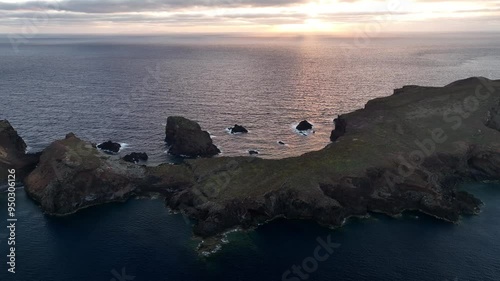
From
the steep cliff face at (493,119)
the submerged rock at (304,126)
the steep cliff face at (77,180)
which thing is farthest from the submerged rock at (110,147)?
the steep cliff face at (493,119)

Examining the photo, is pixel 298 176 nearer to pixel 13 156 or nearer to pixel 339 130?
pixel 339 130

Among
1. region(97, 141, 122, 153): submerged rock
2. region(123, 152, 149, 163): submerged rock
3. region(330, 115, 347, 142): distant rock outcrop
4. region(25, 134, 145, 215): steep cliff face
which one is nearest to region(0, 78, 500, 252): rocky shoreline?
region(25, 134, 145, 215): steep cliff face

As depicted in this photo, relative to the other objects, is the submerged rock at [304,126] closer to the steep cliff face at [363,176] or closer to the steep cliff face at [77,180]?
the steep cliff face at [363,176]

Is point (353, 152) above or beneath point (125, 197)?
above

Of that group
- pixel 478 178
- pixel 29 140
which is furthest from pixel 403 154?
pixel 29 140

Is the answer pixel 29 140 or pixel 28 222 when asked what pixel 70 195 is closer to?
pixel 28 222

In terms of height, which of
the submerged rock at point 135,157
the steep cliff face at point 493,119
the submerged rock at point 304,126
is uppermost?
the steep cliff face at point 493,119

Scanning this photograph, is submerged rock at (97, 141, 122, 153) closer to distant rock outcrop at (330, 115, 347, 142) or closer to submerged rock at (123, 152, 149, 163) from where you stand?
submerged rock at (123, 152, 149, 163)
